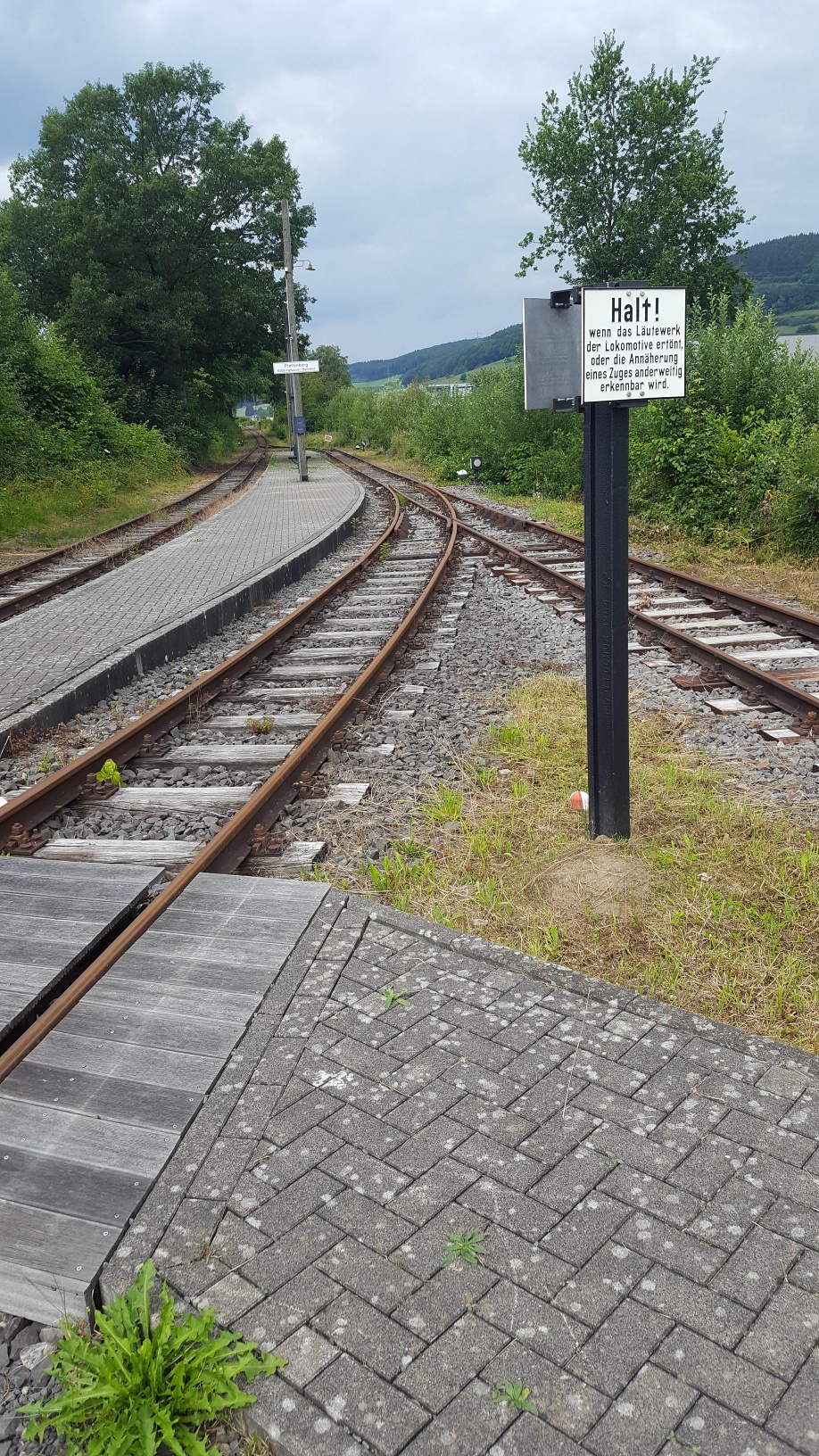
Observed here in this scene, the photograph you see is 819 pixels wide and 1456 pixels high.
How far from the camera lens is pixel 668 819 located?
453cm

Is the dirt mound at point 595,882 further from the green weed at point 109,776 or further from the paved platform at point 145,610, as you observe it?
the paved platform at point 145,610

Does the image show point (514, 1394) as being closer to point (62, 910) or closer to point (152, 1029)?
point (152, 1029)

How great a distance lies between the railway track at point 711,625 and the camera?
647cm

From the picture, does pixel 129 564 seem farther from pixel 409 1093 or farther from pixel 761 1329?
pixel 761 1329

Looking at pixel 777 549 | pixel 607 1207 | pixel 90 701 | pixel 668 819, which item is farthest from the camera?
pixel 777 549

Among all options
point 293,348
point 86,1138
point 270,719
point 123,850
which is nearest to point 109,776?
point 123,850

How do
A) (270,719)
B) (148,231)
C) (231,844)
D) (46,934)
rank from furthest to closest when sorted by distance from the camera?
(148,231)
(270,719)
(231,844)
(46,934)

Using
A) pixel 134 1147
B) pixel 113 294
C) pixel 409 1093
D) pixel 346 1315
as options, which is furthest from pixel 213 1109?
pixel 113 294

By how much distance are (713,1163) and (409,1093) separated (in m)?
0.83

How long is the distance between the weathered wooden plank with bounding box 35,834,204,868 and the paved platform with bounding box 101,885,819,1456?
1409mm

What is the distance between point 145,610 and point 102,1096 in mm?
7762

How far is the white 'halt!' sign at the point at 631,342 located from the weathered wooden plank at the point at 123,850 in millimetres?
2665

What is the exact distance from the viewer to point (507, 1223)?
2.27 m

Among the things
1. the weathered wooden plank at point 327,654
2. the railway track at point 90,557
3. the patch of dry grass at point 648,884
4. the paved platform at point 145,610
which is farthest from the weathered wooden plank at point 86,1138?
the railway track at point 90,557
